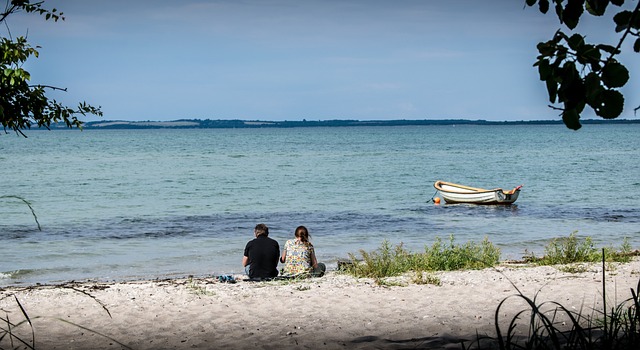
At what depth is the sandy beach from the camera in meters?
8.28

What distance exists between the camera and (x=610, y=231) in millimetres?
22891

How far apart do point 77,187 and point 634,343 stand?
40.5m

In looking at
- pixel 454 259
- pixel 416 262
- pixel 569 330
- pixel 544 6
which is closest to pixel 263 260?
pixel 416 262

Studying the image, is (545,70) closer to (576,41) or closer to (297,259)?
(576,41)

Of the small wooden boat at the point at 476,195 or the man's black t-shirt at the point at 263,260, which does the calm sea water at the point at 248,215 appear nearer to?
the small wooden boat at the point at 476,195

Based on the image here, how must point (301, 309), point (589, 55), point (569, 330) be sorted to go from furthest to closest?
→ point (301, 309)
point (569, 330)
point (589, 55)

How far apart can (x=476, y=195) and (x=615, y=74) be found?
29002 mm

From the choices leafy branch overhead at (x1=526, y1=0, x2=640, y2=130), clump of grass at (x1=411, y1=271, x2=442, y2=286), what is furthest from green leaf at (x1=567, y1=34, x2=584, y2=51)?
clump of grass at (x1=411, y1=271, x2=442, y2=286)

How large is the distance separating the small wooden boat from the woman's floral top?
19.1m

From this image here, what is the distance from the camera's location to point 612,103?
11.0ft

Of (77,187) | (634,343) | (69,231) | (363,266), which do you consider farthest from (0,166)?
(634,343)

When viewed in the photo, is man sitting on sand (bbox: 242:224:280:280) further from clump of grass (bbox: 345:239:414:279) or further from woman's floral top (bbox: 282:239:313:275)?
clump of grass (bbox: 345:239:414:279)

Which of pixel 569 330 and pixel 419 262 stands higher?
pixel 569 330

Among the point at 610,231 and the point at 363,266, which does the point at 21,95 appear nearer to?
the point at 363,266
